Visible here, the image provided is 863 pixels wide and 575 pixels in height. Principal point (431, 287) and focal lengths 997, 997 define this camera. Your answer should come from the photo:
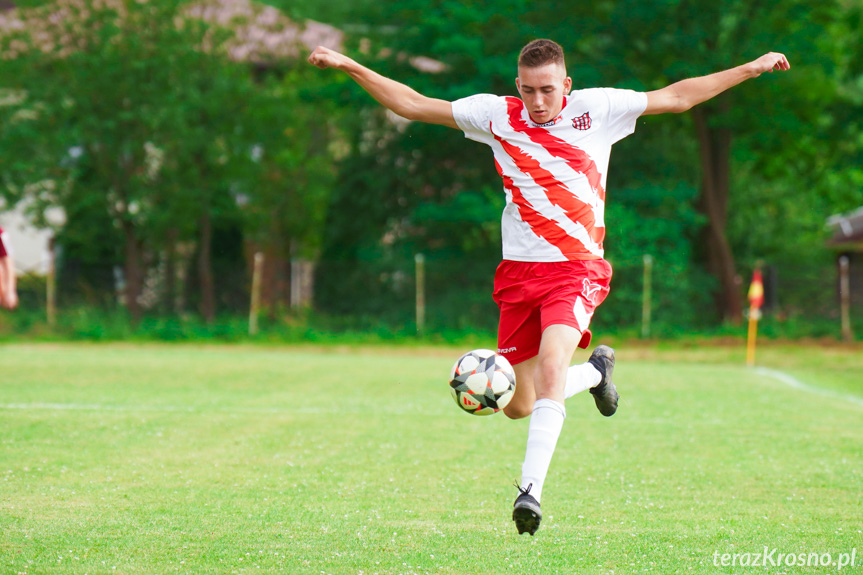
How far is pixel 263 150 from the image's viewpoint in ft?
91.8

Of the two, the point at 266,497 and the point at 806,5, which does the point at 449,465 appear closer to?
the point at 266,497

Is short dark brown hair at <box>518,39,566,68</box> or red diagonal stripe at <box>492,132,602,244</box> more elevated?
short dark brown hair at <box>518,39,566,68</box>

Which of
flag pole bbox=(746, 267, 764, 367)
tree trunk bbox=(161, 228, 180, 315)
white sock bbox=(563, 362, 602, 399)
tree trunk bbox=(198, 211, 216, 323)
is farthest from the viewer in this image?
tree trunk bbox=(161, 228, 180, 315)

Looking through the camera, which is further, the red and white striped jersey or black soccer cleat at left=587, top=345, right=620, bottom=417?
black soccer cleat at left=587, top=345, right=620, bottom=417

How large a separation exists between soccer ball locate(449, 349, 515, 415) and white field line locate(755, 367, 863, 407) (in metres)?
8.05

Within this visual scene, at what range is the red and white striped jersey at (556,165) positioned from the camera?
19.0 feet

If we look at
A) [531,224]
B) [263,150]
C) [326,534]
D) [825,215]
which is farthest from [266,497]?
[825,215]

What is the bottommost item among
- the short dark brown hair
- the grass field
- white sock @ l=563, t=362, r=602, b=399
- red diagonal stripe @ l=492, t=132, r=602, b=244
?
the grass field

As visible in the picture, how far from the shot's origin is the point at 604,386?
6.59 meters

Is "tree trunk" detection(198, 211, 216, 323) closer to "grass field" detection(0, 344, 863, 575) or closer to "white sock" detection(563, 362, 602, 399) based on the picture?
"grass field" detection(0, 344, 863, 575)

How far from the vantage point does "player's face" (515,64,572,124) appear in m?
5.55

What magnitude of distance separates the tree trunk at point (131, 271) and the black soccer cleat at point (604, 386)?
20.8m

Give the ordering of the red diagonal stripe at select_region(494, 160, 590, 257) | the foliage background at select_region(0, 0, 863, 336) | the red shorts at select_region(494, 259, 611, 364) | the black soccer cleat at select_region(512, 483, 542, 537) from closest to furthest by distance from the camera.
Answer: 1. the black soccer cleat at select_region(512, 483, 542, 537)
2. the red shorts at select_region(494, 259, 611, 364)
3. the red diagonal stripe at select_region(494, 160, 590, 257)
4. the foliage background at select_region(0, 0, 863, 336)

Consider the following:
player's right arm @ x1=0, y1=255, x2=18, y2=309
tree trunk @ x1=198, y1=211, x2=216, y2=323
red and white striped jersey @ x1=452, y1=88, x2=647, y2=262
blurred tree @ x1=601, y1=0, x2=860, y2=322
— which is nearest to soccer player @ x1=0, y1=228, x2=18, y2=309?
player's right arm @ x1=0, y1=255, x2=18, y2=309
